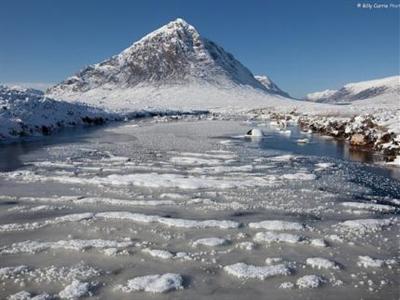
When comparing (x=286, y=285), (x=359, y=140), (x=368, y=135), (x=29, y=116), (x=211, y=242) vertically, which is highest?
(x=29, y=116)

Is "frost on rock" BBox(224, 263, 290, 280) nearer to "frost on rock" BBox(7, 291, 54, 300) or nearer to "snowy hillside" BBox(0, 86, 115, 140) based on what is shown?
"frost on rock" BBox(7, 291, 54, 300)

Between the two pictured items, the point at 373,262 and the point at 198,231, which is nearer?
the point at 373,262

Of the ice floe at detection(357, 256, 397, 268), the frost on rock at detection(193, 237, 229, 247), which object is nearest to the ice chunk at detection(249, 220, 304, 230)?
the frost on rock at detection(193, 237, 229, 247)

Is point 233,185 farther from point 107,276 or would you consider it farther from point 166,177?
point 107,276

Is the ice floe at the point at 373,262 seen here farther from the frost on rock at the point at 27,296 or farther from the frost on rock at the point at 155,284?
the frost on rock at the point at 27,296

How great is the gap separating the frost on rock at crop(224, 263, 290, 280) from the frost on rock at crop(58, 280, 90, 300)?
9.34 ft

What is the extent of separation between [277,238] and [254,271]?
7.70ft

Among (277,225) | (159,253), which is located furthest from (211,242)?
(277,225)

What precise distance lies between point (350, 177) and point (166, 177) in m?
8.37

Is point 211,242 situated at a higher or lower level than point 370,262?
higher

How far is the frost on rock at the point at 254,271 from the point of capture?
9000 millimetres

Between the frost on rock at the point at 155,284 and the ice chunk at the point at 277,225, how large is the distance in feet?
13.2

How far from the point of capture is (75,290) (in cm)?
818

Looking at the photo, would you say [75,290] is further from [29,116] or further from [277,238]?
[29,116]
